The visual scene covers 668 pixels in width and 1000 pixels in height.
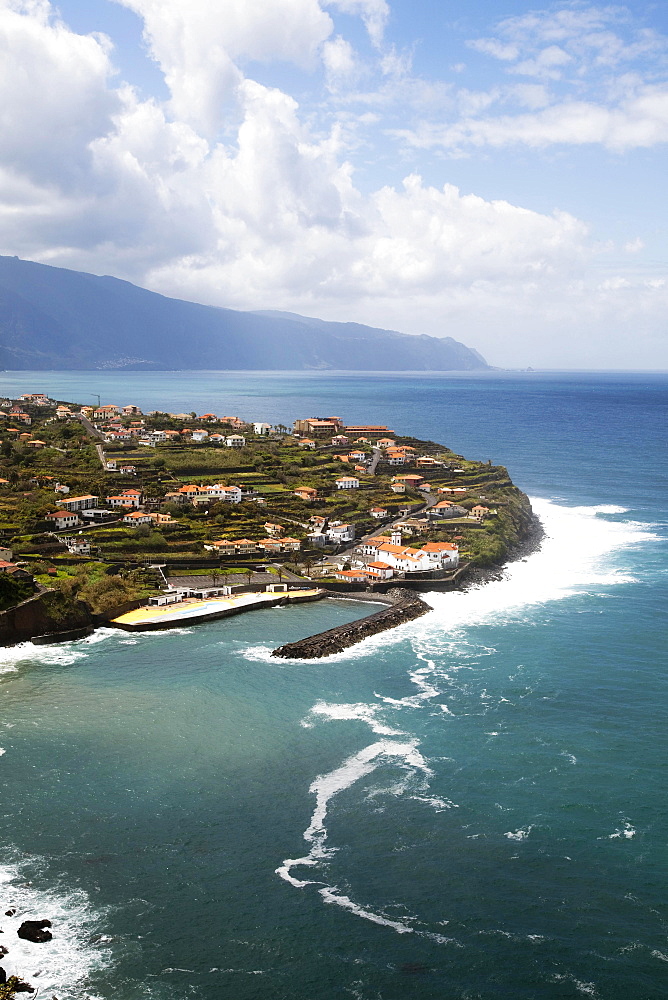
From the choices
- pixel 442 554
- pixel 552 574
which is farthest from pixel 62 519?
A: pixel 552 574

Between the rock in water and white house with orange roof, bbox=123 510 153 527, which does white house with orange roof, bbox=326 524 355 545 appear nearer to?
white house with orange roof, bbox=123 510 153 527

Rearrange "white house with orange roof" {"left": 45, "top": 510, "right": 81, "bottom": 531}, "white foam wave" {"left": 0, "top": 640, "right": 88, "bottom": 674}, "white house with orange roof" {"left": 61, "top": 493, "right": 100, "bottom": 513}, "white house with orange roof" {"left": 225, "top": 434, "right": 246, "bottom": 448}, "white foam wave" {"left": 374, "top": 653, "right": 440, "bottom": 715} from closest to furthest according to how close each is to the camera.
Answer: "white foam wave" {"left": 374, "top": 653, "right": 440, "bottom": 715} < "white foam wave" {"left": 0, "top": 640, "right": 88, "bottom": 674} < "white house with orange roof" {"left": 45, "top": 510, "right": 81, "bottom": 531} < "white house with orange roof" {"left": 61, "top": 493, "right": 100, "bottom": 513} < "white house with orange roof" {"left": 225, "top": 434, "right": 246, "bottom": 448}

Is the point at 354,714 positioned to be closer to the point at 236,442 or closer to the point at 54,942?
the point at 54,942

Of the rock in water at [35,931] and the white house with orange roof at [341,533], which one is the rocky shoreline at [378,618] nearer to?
the white house with orange roof at [341,533]

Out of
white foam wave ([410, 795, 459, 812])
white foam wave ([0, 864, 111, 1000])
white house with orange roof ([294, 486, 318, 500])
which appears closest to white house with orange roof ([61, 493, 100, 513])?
white house with orange roof ([294, 486, 318, 500])

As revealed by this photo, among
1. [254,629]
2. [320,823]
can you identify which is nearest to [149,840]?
[320,823]

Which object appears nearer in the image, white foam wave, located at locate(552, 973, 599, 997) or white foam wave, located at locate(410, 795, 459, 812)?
white foam wave, located at locate(552, 973, 599, 997)

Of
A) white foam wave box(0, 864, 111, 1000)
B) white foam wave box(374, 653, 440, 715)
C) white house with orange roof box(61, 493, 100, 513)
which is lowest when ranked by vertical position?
white foam wave box(0, 864, 111, 1000)
